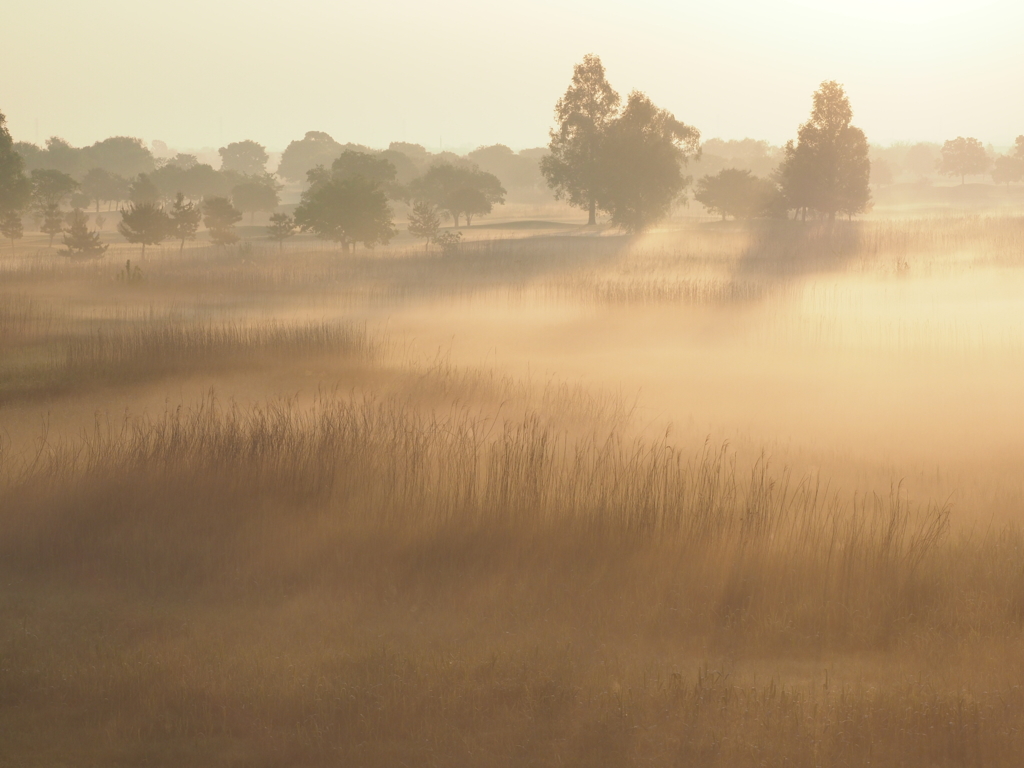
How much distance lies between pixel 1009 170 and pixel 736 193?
63990 mm

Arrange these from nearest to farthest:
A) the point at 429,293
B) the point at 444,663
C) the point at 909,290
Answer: the point at 444,663
the point at 909,290
the point at 429,293

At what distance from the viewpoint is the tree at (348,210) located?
4188 centimetres

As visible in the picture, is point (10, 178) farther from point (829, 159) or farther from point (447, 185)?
point (829, 159)

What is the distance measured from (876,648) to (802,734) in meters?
1.46

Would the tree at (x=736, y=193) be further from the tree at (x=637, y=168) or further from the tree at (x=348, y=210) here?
the tree at (x=348, y=210)

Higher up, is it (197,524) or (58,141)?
(58,141)

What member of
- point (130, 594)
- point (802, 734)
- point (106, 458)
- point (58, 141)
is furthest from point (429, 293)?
point (58, 141)

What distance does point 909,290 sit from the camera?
89.0ft

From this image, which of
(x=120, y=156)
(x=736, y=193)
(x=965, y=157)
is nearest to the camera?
(x=736, y=193)

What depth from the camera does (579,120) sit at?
6612 centimetres

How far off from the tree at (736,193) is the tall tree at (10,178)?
43.0 meters

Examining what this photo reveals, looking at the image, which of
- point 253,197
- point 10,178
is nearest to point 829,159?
point 10,178

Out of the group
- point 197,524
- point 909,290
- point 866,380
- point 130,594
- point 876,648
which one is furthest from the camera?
point 909,290

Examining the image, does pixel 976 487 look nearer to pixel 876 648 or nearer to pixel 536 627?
pixel 876 648
